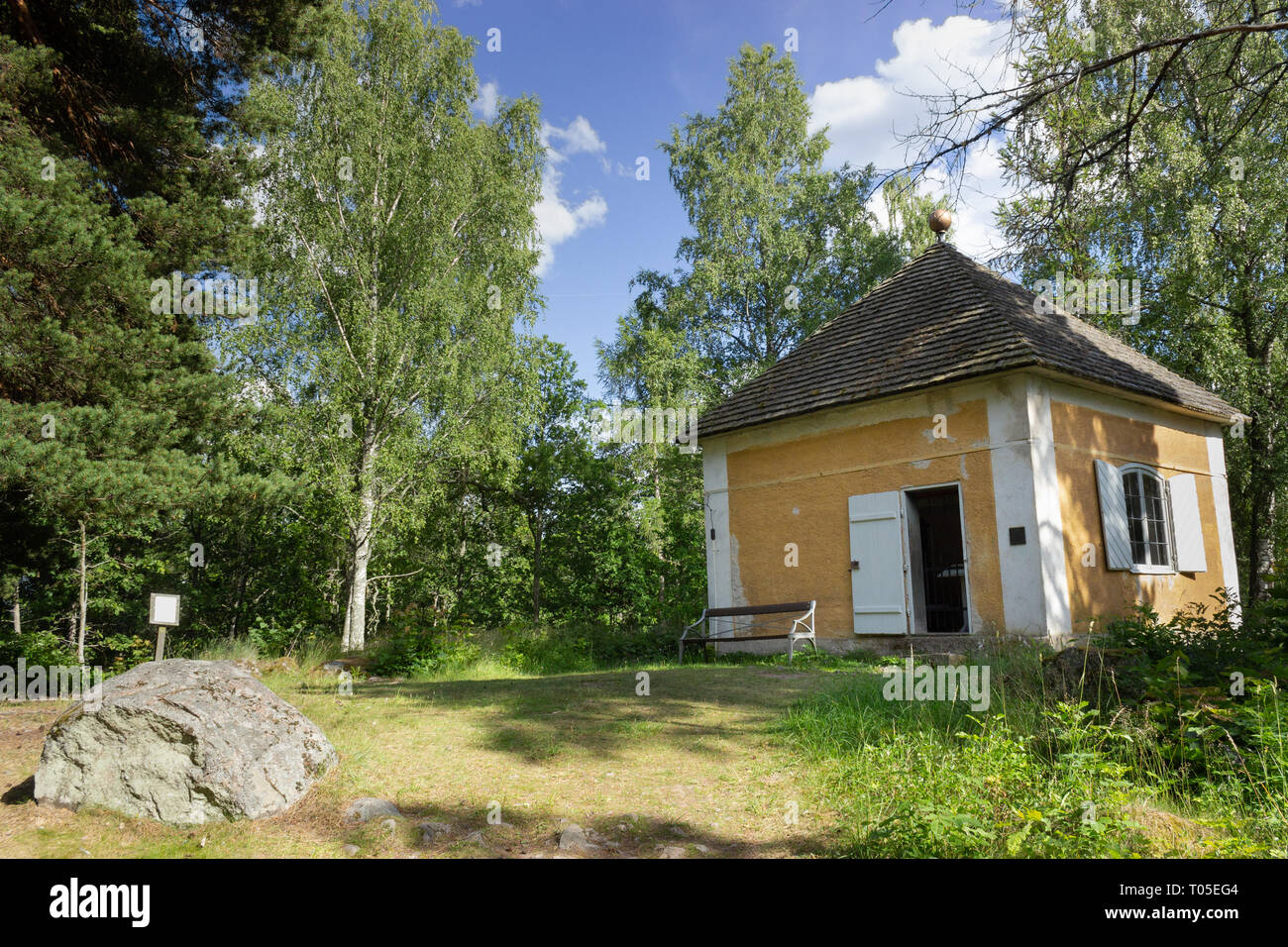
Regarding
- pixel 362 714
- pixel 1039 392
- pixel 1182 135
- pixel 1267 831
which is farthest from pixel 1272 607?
pixel 1182 135

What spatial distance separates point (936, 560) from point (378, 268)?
12815 mm

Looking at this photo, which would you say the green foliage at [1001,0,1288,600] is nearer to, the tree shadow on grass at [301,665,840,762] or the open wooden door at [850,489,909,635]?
the open wooden door at [850,489,909,635]

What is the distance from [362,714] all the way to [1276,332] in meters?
19.3

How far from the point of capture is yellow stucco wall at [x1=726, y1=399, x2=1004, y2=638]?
32.3 ft

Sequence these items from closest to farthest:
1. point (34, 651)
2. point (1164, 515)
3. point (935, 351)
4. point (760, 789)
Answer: point (760, 789) < point (935, 351) < point (1164, 515) < point (34, 651)

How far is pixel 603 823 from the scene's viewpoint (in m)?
4.00

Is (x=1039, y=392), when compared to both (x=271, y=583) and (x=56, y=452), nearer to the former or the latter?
(x=56, y=452)

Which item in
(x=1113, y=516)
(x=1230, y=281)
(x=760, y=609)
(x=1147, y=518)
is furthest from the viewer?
(x=1230, y=281)

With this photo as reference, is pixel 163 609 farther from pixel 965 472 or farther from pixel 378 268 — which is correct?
pixel 378 268

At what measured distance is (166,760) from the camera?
4094 millimetres

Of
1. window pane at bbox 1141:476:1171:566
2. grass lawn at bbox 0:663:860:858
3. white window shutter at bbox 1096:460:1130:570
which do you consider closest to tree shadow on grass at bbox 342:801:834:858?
grass lawn at bbox 0:663:860:858

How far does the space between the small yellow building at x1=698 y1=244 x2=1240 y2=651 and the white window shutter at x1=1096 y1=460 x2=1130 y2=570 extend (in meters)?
0.03

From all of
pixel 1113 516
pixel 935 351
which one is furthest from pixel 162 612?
pixel 1113 516

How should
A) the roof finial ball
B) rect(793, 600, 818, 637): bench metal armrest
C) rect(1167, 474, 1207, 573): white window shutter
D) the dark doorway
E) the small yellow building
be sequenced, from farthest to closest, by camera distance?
1. the roof finial ball
2. rect(1167, 474, 1207, 573): white window shutter
3. rect(793, 600, 818, 637): bench metal armrest
4. the dark doorway
5. the small yellow building
